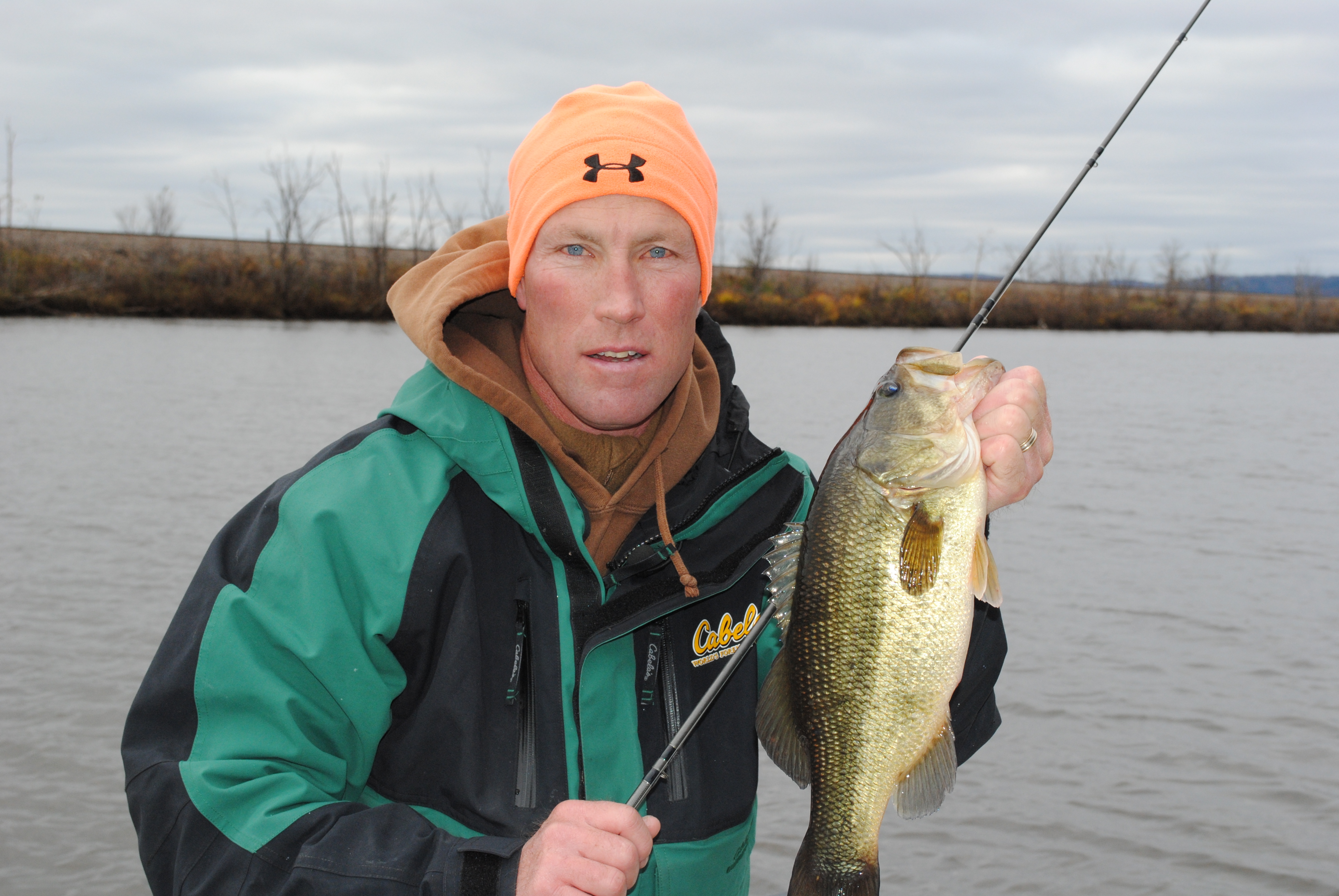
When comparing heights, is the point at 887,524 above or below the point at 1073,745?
above

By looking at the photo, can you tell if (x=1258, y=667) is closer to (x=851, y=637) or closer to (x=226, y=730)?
(x=851, y=637)

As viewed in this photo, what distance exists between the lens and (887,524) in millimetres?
2223

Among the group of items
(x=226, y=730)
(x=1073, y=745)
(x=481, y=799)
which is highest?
(x=226, y=730)

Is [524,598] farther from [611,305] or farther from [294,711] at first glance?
[611,305]

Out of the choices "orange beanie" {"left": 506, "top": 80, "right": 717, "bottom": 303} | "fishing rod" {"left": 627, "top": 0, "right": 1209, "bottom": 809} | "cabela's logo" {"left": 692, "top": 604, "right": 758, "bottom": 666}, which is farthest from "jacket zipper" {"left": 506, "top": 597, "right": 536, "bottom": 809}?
"orange beanie" {"left": 506, "top": 80, "right": 717, "bottom": 303}

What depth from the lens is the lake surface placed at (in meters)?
5.60

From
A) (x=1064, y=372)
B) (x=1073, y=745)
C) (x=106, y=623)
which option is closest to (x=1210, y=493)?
(x=1073, y=745)

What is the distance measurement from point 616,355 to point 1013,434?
3.10ft

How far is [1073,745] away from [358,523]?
601cm

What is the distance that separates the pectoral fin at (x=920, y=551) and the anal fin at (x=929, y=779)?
0.37 meters

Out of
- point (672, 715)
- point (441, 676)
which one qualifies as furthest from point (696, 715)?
point (441, 676)

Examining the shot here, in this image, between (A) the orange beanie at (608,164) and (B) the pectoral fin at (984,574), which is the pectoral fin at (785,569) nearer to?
(B) the pectoral fin at (984,574)

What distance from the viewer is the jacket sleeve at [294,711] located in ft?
6.27

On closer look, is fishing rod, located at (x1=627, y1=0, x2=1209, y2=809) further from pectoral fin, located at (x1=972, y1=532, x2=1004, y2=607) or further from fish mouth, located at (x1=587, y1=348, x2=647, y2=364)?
fish mouth, located at (x1=587, y1=348, x2=647, y2=364)
